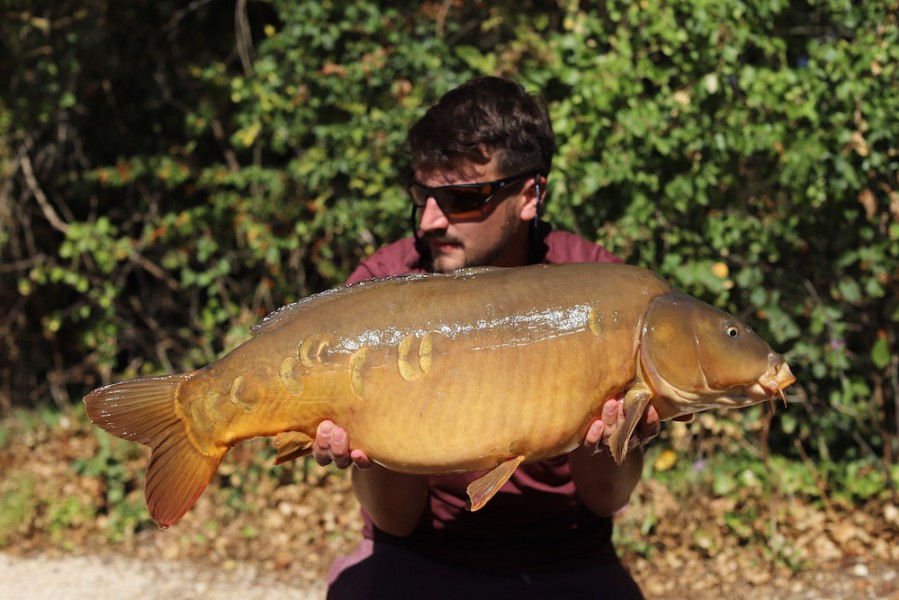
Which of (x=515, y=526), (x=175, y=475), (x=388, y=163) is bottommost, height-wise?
(x=388, y=163)

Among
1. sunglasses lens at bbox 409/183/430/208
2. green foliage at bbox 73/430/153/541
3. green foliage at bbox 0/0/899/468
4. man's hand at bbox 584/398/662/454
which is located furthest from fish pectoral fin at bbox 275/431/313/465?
green foliage at bbox 73/430/153/541

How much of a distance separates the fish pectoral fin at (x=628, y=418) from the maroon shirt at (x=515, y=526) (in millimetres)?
574

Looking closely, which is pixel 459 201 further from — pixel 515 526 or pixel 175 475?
pixel 175 475

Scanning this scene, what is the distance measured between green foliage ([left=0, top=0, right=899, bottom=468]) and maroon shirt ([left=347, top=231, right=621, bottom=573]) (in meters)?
1.88

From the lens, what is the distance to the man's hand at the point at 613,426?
6.14ft

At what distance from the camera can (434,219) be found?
245 cm

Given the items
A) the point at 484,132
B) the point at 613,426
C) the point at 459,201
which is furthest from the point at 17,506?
the point at 613,426

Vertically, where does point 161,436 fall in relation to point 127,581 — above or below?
above

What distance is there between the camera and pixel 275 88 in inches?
205

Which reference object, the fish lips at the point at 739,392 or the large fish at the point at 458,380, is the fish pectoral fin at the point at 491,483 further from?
the fish lips at the point at 739,392

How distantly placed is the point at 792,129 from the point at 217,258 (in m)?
3.50

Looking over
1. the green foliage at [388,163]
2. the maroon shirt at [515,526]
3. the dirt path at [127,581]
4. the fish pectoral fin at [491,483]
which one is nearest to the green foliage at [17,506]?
the dirt path at [127,581]

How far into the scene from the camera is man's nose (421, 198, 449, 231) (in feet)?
8.03

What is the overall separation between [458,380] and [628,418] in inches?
13.7
